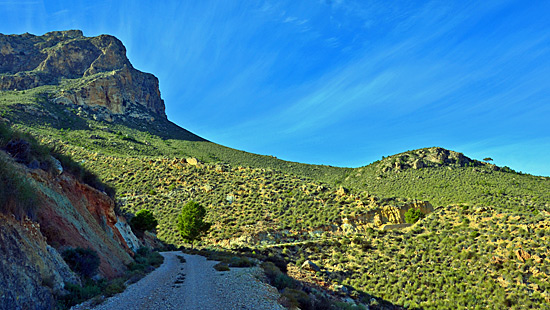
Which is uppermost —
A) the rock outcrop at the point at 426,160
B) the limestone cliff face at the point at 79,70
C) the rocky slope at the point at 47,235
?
the limestone cliff face at the point at 79,70

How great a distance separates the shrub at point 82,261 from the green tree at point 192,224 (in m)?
26.6

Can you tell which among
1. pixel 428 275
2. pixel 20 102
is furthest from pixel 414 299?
pixel 20 102

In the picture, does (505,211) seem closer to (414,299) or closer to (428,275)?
(428,275)

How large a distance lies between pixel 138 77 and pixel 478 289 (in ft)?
494

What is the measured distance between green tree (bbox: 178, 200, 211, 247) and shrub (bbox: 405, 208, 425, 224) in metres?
26.6

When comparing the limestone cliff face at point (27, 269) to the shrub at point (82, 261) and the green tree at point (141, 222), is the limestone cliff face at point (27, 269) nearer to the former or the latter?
the shrub at point (82, 261)

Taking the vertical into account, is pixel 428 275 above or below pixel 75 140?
below

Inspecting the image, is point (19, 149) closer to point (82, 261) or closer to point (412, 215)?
point (82, 261)

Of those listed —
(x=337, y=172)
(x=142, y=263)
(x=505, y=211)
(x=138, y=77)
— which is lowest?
(x=142, y=263)

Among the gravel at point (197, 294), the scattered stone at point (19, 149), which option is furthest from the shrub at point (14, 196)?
the scattered stone at point (19, 149)

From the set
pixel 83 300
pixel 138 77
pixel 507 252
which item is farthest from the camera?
pixel 138 77

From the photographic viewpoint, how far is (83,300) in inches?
373

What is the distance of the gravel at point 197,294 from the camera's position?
914cm

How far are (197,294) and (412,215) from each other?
3249cm
